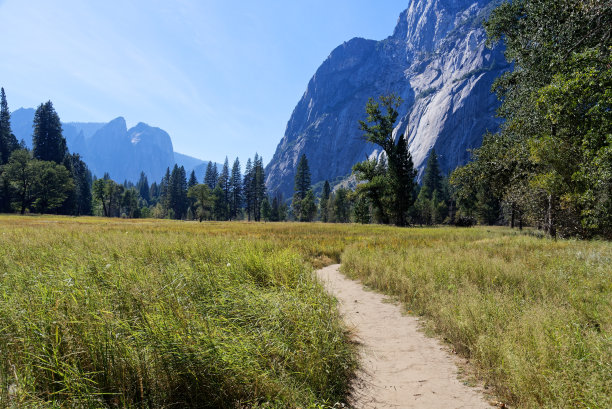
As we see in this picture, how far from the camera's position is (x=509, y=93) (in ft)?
56.6

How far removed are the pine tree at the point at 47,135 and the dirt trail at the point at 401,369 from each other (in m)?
101

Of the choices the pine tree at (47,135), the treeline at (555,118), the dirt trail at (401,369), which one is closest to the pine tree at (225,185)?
the pine tree at (47,135)

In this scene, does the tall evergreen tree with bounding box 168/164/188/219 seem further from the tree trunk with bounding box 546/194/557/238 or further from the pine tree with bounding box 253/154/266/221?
the tree trunk with bounding box 546/194/557/238

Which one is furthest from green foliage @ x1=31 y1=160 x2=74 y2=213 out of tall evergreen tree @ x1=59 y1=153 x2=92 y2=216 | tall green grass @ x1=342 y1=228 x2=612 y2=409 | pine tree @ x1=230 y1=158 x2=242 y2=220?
tall green grass @ x1=342 y1=228 x2=612 y2=409

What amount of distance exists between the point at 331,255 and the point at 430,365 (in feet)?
31.2

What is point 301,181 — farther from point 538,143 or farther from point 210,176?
point 538,143

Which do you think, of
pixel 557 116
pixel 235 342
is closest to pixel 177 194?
pixel 557 116

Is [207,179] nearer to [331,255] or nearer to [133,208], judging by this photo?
[133,208]

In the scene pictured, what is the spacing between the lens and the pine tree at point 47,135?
241 feet

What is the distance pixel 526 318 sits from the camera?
3.96 metres

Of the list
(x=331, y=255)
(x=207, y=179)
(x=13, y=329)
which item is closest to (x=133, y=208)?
(x=207, y=179)

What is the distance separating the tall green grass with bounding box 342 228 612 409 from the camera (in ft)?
9.05

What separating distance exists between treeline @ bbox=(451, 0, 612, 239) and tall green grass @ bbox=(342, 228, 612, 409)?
17.2 ft

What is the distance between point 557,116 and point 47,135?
107879 millimetres
